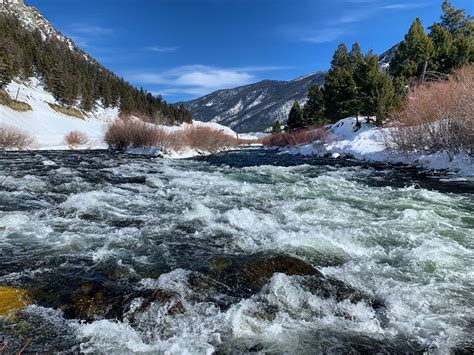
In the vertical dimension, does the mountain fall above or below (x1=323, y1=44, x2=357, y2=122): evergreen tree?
above

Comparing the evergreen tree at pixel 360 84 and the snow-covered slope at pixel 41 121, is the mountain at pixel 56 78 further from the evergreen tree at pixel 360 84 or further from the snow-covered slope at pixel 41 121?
the evergreen tree at pixel 360 84

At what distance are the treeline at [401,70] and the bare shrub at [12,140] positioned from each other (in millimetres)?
34657

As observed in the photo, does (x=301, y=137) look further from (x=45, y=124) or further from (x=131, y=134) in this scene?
(x=45, y=124)

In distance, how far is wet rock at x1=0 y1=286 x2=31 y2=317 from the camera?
5.16 meters

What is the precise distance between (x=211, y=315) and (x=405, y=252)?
16.3ft

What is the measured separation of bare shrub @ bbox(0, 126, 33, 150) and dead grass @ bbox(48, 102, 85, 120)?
125 ft

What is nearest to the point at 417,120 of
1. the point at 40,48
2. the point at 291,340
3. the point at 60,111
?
the point at 291,340

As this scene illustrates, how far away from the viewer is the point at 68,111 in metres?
74.9

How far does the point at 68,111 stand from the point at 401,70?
62.4m

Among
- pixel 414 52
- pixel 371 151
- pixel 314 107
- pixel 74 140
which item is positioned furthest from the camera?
pixel 314 107

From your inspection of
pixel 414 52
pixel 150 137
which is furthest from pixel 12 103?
pixel 414 52

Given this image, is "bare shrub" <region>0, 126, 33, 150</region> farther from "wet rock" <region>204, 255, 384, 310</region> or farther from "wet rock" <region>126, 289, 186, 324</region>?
"wet rock" <region>126, 289, 186, 324</region>

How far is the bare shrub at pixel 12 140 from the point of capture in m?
32.5

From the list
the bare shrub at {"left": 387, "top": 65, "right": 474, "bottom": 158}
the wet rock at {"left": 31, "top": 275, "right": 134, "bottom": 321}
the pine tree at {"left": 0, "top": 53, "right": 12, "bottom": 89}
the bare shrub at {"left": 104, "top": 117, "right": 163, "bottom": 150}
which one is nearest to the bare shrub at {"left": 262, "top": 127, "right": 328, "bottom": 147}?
the bare shrub at {"left": 387, "top": 65, "right": 474, "bottom": 158}
